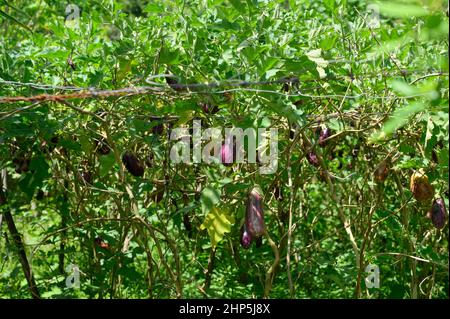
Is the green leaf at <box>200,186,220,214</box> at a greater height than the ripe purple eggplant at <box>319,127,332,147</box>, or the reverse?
the ripe purple eggplant at <box>319,127,332,147</box>

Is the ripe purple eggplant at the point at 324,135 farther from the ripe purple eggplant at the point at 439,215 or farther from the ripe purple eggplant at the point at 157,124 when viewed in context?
the ripe purple eggplant at the point at 157,124

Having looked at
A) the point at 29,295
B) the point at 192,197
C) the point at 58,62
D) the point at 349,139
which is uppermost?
the point at 58,62

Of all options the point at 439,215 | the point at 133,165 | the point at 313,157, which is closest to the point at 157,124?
the point at 133,165

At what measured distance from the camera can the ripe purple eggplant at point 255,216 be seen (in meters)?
1.98

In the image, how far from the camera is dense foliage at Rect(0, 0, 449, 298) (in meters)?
2.07

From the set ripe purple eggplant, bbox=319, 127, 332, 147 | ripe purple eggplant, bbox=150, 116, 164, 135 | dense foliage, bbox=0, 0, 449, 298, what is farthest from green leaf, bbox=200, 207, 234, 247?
ripe purple eggplant, bbox=319, 127, 332, 147

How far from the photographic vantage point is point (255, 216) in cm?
198

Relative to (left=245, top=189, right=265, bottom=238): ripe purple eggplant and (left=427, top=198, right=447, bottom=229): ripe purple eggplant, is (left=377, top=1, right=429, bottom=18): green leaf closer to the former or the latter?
(left=245, top=189, right=265, bottom=238): ripe purple eggplant

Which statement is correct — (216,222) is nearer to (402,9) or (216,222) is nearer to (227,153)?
(227,153)

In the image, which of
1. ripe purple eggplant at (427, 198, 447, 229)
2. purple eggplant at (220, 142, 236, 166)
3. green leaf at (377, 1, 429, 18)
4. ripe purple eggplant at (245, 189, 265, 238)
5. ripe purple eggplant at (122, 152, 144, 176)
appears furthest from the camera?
ripe purple eggplant at (122, 152, 144, 176)
